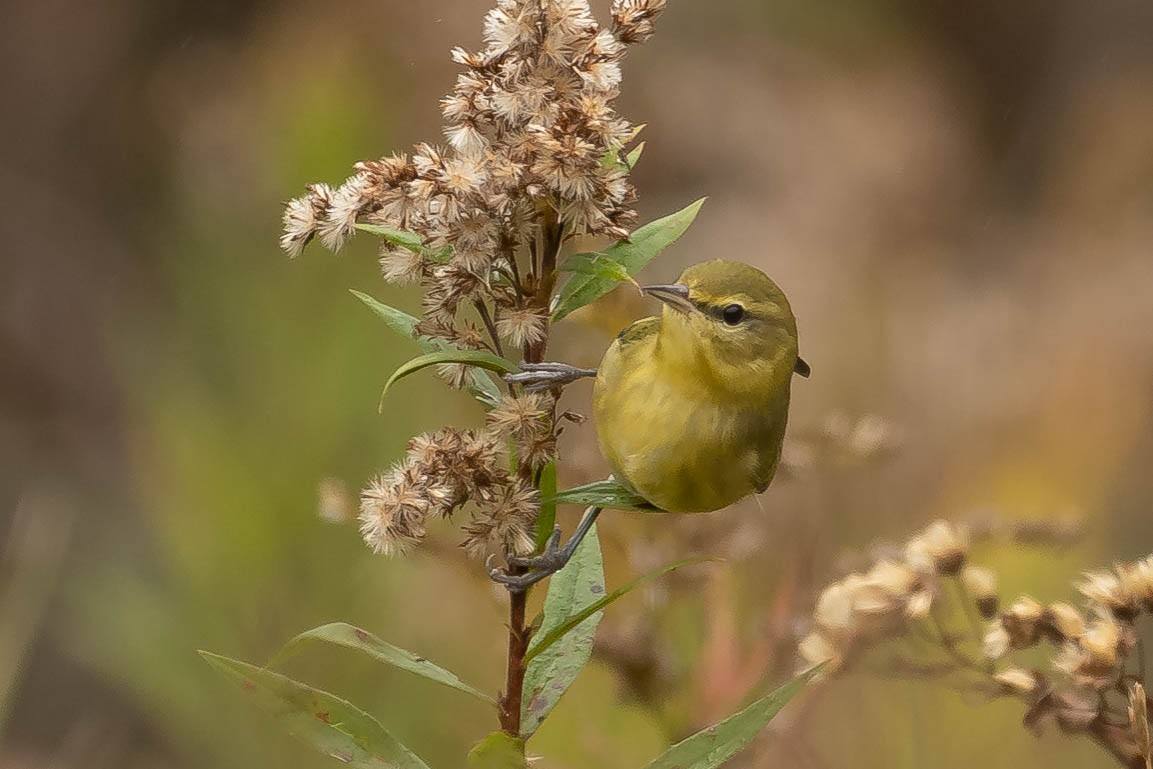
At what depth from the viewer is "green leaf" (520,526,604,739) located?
1.68 metres

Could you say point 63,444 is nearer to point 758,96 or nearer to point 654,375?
point 758,96

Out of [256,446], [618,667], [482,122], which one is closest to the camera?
[482,122]

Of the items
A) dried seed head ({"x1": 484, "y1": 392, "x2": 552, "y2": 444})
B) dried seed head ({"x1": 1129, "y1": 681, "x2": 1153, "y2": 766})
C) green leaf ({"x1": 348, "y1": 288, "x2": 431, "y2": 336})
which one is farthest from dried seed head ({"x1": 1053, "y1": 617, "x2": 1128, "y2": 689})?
green leaf ({"x1": 348, "y1": 288, "x2": 431, "y2": 336})

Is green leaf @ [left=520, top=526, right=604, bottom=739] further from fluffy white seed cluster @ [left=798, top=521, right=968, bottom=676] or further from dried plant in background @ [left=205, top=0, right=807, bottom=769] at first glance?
fluffy white seed cluster @ [left=798, top=521, right=968, bottom=676]

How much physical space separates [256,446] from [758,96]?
11.1ft

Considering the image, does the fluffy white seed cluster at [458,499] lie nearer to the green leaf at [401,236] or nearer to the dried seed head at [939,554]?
the green leaf at [401,236]

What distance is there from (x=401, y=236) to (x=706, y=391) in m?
0.80

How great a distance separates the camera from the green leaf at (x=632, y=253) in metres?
1.60

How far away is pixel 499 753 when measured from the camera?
1.51 meters

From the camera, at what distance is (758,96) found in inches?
229

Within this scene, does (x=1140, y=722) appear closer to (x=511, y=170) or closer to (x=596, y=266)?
(x=596, y=266)

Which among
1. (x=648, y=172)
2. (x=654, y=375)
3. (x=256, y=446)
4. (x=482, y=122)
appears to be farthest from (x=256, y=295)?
(x=648, y=172)

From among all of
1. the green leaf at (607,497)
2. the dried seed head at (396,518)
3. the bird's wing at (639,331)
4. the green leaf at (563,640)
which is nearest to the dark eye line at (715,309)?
the bird's wing at (639,331)

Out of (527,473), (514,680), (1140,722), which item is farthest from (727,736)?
(1140,722)
